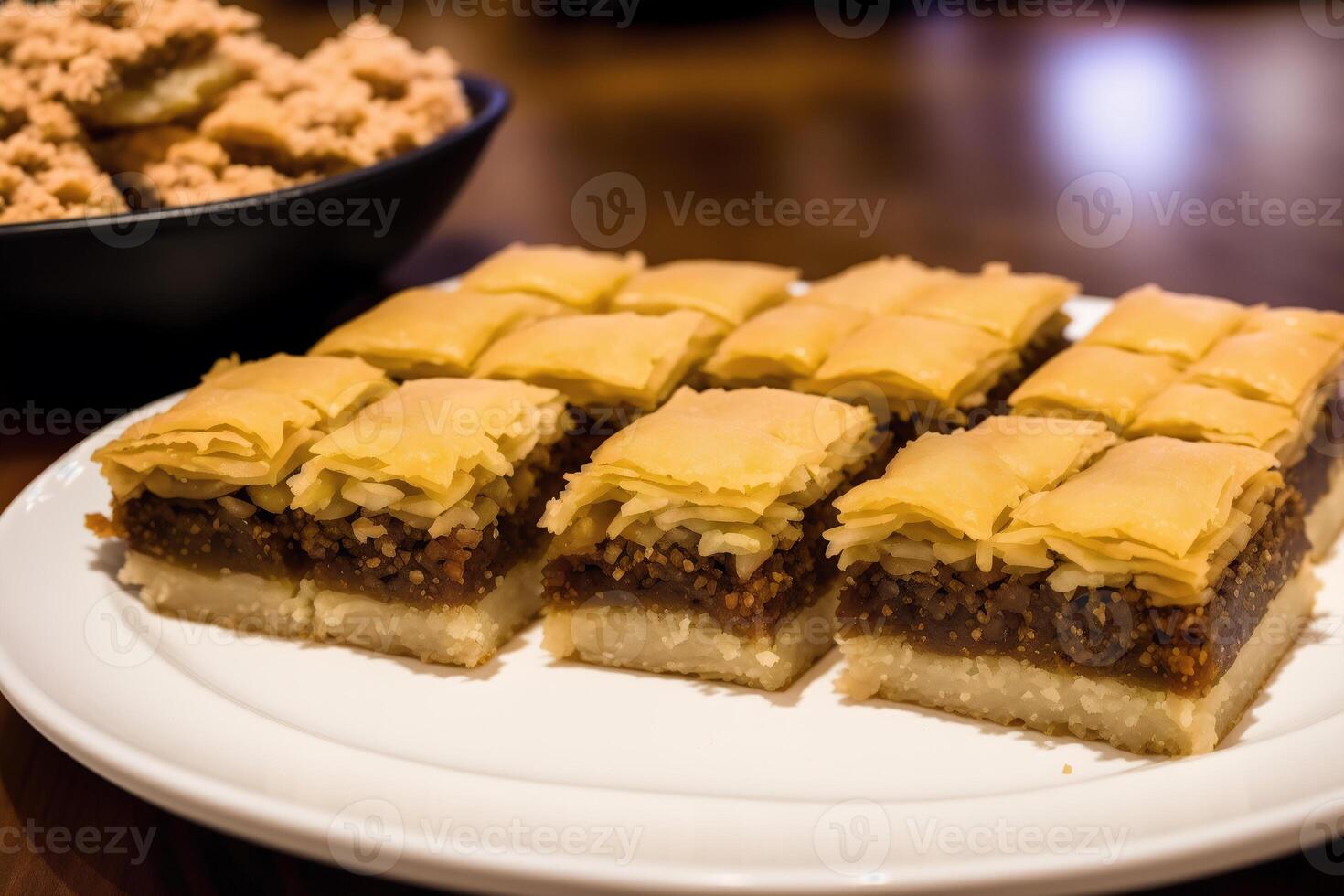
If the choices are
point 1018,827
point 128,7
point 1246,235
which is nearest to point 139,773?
point 1018,827

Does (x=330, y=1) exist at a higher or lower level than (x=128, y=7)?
lower

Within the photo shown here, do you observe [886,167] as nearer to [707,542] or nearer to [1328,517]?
[1328,517]

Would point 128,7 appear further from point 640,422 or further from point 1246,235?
point 1246,235

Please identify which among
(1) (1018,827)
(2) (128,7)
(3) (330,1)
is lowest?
(3) (330,1)

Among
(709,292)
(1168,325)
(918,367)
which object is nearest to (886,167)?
(709,292)

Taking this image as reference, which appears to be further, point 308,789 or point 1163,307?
point 1163,307

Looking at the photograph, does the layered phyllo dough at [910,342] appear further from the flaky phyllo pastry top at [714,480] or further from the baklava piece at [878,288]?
the flaky phyllo pastry top at [714,480]

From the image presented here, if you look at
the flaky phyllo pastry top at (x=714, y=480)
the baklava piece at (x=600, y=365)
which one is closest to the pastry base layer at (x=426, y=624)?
the flaky phyllo pastry top at (x=714, y=480)

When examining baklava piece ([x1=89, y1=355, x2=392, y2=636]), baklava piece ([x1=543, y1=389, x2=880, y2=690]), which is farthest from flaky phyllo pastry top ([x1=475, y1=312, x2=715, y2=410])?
baklava piece ([x1=89, y1=355, x2=392, y2=636])
